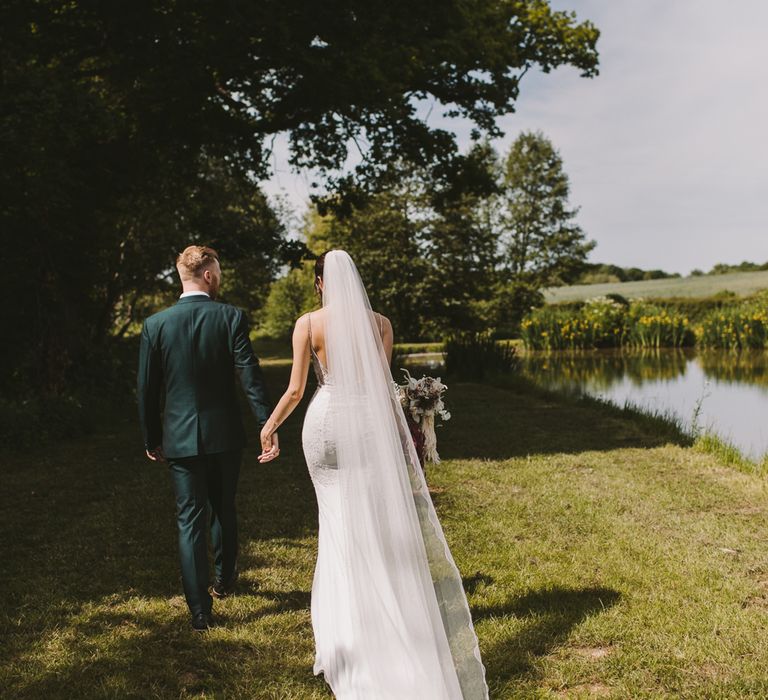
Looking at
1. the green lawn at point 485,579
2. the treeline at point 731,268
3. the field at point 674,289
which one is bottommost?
the green lawn at point 485,579

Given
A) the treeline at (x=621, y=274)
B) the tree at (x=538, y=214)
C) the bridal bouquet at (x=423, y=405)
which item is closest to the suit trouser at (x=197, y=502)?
the bridal bouquet at (x=423, y=405)

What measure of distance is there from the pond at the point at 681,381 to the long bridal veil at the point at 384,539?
7.57 m

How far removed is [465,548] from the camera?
5.94m

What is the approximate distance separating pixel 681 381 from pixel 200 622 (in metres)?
18.1

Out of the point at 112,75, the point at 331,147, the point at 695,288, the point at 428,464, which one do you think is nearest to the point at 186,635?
the point at 428,464

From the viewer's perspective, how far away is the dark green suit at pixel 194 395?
4336mm

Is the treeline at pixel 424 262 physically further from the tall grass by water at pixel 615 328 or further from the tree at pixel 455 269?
the tall grass by water at pixel 615 328

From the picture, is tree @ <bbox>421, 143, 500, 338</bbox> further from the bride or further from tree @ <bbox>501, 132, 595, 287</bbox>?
the bride

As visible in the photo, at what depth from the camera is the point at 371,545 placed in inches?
152

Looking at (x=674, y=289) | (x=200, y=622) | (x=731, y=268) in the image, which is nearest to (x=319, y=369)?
(x=200, y=622)

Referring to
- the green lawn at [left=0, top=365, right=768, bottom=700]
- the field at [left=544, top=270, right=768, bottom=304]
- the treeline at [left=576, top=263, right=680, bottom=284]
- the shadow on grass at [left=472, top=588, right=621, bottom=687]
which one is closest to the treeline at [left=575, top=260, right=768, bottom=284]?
the treeline at [left=576, top=263, right=680, bottom=284]

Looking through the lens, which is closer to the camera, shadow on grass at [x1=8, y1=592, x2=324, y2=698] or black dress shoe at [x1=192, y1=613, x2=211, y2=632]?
shadow on grass at [x1=8, y1=592, x2=324, y2=698]

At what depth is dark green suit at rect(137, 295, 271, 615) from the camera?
434cm

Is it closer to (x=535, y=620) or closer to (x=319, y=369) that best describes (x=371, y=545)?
(x=319, y=369)
